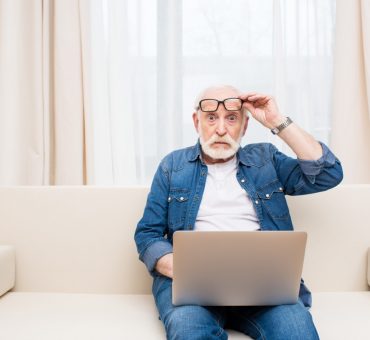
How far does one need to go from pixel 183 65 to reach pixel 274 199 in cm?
100

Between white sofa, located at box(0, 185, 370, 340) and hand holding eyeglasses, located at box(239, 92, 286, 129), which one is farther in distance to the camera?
white sofa, located at box(0, 185, 370, 340)

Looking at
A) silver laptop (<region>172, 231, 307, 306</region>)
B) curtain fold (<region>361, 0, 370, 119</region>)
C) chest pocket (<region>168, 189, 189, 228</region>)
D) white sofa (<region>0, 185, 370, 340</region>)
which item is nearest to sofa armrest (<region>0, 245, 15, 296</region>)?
white sofa (<region>0, 185, 370, 340</region>)

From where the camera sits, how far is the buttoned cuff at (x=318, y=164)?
1.42 metres

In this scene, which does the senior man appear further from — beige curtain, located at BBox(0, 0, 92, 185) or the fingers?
beige curtain, located at BBox(0, 0, 92, 185)

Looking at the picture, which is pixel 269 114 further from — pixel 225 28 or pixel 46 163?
pixel 46 163

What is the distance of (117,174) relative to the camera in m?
2.17

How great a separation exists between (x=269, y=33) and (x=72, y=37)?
96cm

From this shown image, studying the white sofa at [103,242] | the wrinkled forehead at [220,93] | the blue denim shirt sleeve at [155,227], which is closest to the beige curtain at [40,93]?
the white sofa at [103,242]

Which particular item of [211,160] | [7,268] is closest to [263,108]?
[211,160]

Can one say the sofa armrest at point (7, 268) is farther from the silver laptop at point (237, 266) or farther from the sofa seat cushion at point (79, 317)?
the silver laptop at point (237, 266)

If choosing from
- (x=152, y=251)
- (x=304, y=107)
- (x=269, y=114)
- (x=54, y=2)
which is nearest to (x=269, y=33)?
(x=304, y=107)

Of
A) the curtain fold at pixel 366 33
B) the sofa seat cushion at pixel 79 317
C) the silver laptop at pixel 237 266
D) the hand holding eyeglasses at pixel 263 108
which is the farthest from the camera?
the curtain fold at pixel 366 33

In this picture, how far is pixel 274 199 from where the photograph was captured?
154 centimetres

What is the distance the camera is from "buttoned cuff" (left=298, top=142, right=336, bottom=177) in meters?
1.42
